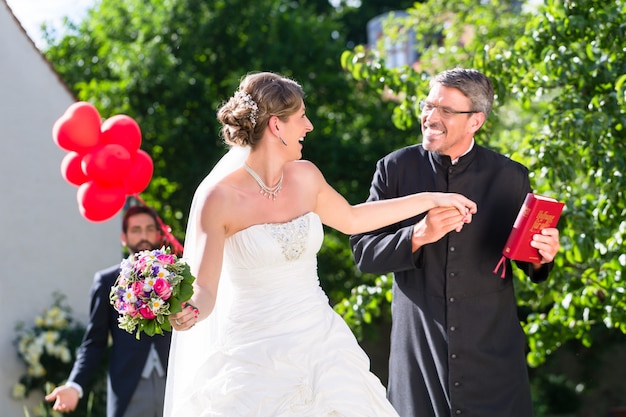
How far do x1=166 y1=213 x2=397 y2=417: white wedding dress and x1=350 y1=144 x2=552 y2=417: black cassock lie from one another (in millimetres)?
365

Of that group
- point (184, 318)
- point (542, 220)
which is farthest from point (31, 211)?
point (542, 220)

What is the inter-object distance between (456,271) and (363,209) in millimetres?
509

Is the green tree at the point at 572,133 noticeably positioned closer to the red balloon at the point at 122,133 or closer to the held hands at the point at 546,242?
the held hands at the point at 546,242

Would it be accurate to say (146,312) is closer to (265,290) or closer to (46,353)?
(265,290)

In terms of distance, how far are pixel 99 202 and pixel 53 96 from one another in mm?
4280

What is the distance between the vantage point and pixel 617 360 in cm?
1490

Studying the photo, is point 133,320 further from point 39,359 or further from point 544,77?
point 39,359

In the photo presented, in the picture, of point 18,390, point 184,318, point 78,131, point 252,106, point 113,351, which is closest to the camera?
point 184,318

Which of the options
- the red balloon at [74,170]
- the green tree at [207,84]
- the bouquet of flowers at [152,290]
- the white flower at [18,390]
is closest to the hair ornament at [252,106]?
the bouquet of flowers at [152,290]

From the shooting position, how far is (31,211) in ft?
33.5

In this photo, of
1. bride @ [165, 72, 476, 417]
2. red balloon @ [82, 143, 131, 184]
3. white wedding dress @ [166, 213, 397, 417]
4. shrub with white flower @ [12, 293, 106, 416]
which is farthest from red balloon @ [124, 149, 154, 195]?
shrub with white flower @ [12, 293, 106, 416]

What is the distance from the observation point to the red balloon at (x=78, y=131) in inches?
266

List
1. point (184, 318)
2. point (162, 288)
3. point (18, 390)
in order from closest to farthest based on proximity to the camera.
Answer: point (162, 288)
point (184, 318)
point (18, 390)

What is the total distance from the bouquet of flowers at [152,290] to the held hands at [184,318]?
0.03 metres
